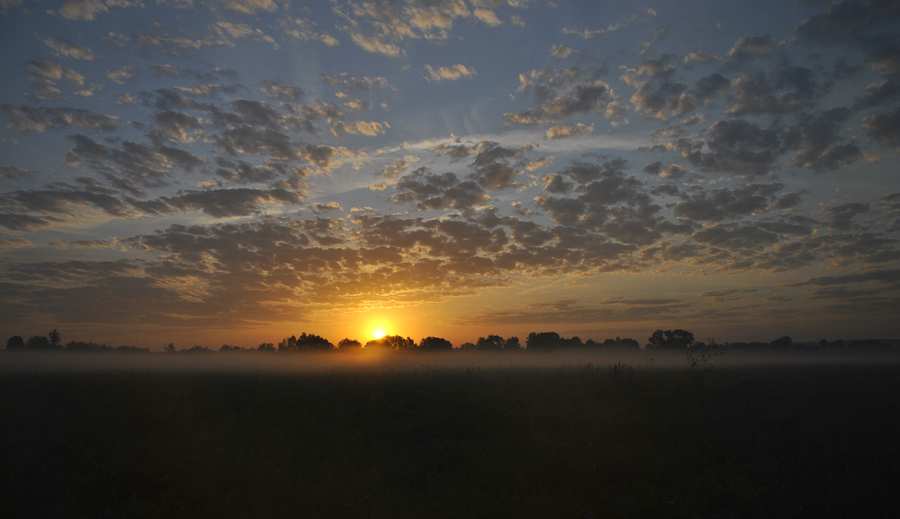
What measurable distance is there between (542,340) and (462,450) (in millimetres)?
94928

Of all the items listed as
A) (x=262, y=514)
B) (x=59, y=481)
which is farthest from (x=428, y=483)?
(x=59, y=481)

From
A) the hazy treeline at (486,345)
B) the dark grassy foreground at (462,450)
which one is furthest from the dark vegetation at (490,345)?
the dark grassy foreground at (462,450)

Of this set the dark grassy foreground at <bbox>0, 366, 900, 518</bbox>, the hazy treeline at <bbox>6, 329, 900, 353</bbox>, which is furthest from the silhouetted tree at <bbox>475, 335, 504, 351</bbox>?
the dark grassy foreground at <bbox>0, 366, 900, 518</bbox>

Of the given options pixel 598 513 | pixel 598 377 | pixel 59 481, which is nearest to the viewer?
pixel 598 513

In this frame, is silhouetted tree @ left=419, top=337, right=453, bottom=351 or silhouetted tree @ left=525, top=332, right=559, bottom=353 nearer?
silhouetted tree @ left=525, top=332, right=559, bottom=353

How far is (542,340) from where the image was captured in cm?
10394

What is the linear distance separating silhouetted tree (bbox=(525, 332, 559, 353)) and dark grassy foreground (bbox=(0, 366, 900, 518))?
8237cm

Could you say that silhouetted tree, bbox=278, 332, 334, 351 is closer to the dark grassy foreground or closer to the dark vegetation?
the dark vegetation

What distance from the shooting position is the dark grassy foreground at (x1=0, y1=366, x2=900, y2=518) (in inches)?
383

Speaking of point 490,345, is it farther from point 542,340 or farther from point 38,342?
point 38,342

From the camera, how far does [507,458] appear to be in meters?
12.1

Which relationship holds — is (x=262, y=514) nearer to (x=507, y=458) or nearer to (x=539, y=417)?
(x=507, y=458)

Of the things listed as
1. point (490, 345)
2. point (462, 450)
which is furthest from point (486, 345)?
point (462, 450)

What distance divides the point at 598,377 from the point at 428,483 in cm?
1218
